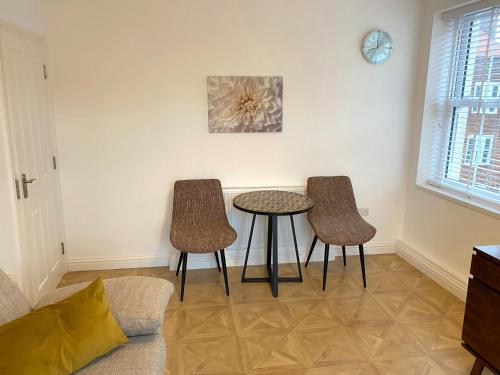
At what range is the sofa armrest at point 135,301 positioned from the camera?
163 cm

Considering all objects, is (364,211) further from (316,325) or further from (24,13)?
(24,13)

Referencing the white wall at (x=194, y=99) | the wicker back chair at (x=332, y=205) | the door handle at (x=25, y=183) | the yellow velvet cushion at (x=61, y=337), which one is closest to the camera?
the yellow velvet cushion at (x=61, y=337)

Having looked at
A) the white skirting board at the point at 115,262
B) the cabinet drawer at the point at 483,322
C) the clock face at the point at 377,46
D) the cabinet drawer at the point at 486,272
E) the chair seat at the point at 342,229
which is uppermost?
the clock face at the point at 377,46

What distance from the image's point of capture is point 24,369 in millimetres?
1285

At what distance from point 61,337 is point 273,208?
174 centimetres

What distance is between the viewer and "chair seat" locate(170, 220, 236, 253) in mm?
2812

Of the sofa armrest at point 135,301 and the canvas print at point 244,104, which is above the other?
the canvas print at point 244,104

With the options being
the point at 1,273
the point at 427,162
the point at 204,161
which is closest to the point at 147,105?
the point at 204,161

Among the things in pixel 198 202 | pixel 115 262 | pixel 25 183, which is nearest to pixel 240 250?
pixel 198 202

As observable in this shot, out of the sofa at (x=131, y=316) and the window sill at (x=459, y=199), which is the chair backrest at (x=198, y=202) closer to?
the sofa at (x=131, y=316)

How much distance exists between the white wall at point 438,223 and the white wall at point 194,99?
0.40 ft

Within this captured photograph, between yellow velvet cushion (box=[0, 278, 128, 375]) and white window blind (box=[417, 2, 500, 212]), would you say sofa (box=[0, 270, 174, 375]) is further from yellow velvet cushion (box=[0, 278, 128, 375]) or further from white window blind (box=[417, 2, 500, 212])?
white window blind (box=[417, 2, 500, 212])

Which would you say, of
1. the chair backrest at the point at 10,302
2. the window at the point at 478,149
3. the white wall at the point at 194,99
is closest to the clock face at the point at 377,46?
the white wall at the point at 194,99

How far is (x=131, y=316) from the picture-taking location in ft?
5.37
